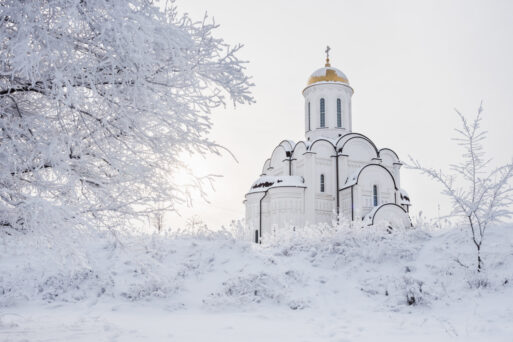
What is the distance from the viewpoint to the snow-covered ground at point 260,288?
593 centimetres

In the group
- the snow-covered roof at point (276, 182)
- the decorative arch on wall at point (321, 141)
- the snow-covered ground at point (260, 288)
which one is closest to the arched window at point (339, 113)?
the decorative arch on wall at point (321, 141)

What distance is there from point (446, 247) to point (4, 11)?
37.6 feet

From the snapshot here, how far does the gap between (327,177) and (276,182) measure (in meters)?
3.66

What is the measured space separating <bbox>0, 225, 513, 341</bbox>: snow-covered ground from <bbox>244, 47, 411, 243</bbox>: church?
465 inches

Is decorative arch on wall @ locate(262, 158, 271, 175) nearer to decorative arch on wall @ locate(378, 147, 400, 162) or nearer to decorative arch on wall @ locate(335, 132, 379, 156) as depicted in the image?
decorative arch on wall @ locate(335, 132, 379, 156)

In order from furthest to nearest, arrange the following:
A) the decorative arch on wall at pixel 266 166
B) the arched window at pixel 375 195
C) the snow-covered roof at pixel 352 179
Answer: the decorative arch on wall at pixel 266 166 → the arched window at pixel 375 195 → the snow-covered roof at pixel 352 179

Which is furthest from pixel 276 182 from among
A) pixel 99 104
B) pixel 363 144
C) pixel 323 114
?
pixel 99 104

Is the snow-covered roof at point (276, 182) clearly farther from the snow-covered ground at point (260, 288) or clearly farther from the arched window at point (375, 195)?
the snow-covered ground at point (260, 288)

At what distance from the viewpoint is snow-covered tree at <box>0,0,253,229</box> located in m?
3.82

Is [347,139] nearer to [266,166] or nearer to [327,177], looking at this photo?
[327,177]

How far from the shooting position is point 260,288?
9531mm

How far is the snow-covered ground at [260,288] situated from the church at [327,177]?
1180 cm

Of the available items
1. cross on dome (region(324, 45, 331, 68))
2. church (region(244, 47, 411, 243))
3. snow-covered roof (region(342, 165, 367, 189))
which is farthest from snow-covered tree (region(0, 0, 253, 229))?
cross on dome (region(324, 45, 331, 68))

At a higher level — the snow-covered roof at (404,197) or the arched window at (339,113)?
the arched window at (339,113)
